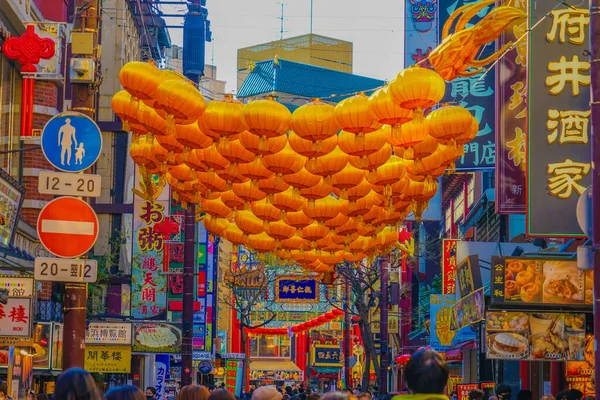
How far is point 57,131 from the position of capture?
1320 cm

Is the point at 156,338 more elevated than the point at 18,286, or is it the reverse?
the point at 18,286

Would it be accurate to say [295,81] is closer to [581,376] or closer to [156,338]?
[156,338]

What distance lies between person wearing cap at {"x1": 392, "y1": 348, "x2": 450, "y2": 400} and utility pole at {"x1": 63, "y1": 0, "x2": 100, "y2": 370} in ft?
23.3

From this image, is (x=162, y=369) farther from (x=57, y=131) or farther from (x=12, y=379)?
(x=57, y=131)

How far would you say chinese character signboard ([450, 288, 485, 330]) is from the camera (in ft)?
65.0

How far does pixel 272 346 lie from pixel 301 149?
93.6 m

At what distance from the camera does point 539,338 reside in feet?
59.8

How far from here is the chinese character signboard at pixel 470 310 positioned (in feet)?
65.0

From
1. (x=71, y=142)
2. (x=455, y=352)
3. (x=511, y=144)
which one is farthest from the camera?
(x=455, y=352)

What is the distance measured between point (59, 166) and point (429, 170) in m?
5.84

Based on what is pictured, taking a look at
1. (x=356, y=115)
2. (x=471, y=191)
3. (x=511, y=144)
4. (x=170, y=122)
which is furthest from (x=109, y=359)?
(x=471, y=191)

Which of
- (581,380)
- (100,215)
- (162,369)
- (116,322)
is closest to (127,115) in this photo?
(581,380)

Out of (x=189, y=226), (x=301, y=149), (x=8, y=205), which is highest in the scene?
(x=301, y=149)

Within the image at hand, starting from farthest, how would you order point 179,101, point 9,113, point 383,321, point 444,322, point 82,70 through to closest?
1. point 383,321
2. point 444,322
3. point 9,113
4. point 179,101
5. point 82,70
